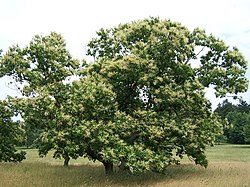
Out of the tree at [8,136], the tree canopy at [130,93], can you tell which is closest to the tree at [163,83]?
the tree canopy at [130,93]

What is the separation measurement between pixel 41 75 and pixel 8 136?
9811 millimetres

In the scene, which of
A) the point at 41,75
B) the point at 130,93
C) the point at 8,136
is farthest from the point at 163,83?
the point at 8,136

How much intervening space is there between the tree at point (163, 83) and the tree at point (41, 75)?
116 inches

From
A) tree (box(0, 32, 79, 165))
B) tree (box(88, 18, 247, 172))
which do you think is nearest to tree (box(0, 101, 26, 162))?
tree (box(0, 32, 79, 165))

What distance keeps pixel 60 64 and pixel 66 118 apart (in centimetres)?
721

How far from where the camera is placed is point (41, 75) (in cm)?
2523

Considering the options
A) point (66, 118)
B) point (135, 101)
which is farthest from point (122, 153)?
point (135, 101)

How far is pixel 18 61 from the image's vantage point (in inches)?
999

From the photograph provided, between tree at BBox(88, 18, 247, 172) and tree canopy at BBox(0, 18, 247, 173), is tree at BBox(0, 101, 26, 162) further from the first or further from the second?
tree at BBox(88, 18, 247, 172)

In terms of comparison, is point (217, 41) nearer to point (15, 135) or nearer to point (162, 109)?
point (162, 109)

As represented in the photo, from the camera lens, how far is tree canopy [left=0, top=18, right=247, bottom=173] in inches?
805

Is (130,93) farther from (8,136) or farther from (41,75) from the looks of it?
(8,136)

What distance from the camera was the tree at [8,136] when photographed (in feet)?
96.8

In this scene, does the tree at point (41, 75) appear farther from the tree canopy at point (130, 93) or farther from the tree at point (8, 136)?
the tree at point (8, 136)
